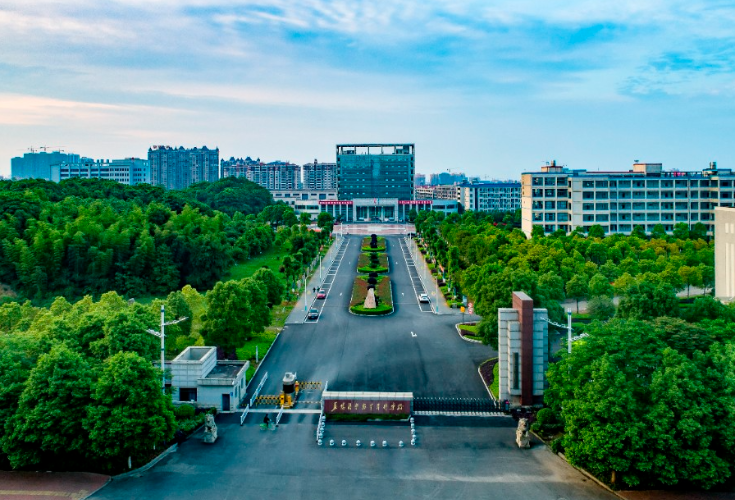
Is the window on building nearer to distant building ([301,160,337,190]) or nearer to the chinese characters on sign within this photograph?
the chinese characters on sign

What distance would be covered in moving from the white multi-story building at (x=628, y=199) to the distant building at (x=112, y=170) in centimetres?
10257

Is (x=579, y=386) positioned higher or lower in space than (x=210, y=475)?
higher

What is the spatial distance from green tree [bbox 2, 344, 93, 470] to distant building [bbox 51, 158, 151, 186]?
128759mm

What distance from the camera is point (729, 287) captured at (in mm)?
29047

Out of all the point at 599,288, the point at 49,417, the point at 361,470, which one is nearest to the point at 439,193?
the point at 599,288

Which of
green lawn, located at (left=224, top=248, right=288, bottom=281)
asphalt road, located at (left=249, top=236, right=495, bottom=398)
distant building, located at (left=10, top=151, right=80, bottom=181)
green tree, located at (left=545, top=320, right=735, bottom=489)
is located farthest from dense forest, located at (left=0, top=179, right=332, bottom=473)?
distant building, located at (left=10, top=151, right=80, bottom=181)

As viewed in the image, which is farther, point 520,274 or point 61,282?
point 61,282

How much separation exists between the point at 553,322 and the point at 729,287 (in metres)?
10.8

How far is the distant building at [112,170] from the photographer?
454 feet

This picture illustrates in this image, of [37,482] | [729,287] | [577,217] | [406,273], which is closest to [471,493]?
[37,482]

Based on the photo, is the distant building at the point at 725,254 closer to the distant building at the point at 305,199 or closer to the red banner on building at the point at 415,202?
the red banner on building at the point at 415,202

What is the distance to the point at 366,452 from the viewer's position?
18.8 metres

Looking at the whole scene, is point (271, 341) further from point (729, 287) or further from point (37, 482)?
point (729, 287)

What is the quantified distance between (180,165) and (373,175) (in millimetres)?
62100
